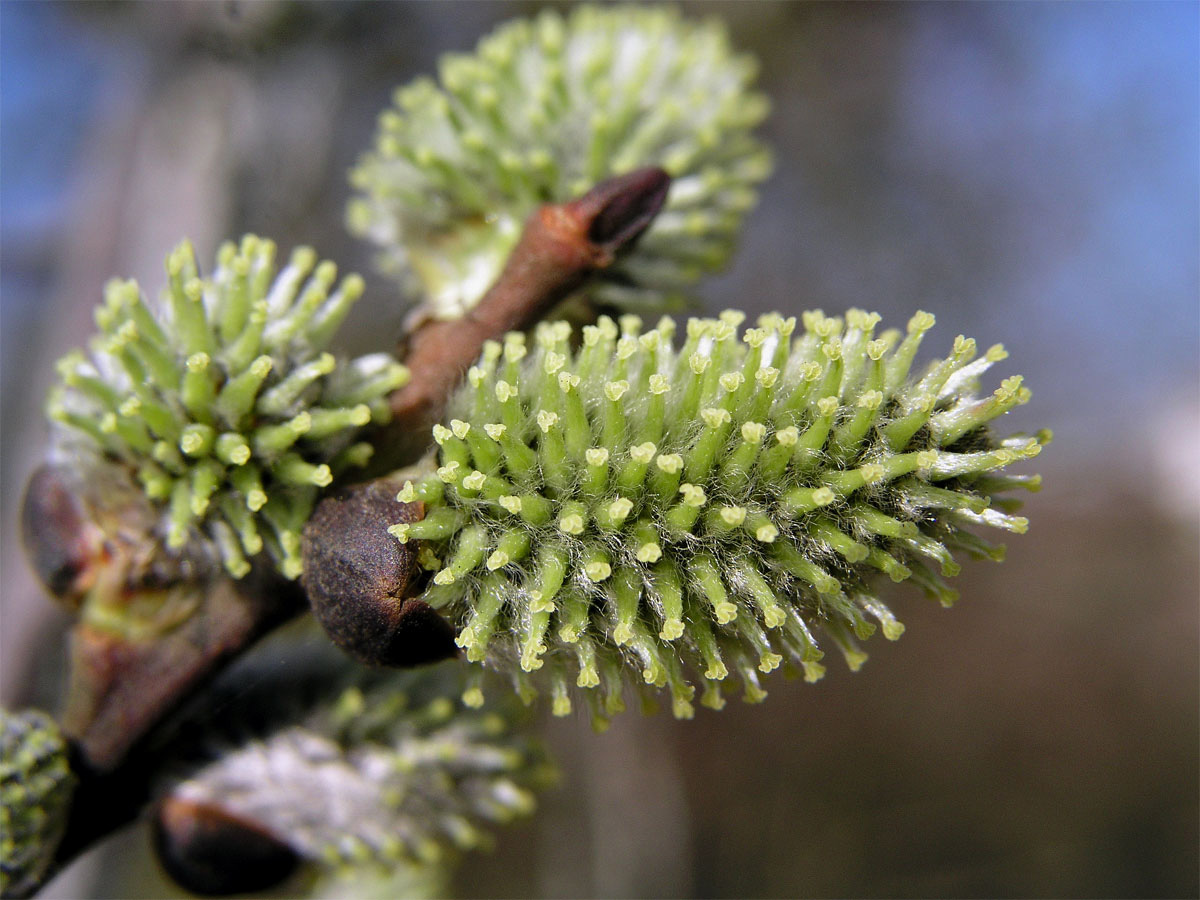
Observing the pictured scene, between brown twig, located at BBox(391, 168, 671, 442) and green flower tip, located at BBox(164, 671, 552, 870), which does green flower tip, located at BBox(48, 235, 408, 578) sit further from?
green flower tip, located at BBox(164, 671, 552, 870)

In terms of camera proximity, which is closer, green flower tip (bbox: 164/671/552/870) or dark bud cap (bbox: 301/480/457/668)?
dark bud cap (bbox: 301/480/457/668)

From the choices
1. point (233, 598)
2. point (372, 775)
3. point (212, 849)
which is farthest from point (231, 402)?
point (212, 849)

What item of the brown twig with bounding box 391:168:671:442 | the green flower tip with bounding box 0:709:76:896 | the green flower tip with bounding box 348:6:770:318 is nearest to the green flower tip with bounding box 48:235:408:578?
the brown twig with bounding box 391:168:671:442

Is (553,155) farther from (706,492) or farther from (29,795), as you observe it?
(29,795)

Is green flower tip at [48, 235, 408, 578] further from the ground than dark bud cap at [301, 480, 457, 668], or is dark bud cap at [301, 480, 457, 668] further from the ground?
green flower tip at [48, 235, 408, 578]

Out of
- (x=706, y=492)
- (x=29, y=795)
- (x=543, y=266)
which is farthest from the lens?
(x=543, y=266)

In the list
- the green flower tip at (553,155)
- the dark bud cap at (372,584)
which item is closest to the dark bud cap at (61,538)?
the dark bud cap at (372,584)

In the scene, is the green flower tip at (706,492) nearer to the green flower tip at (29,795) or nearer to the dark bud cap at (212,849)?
the green flower tip at (29,795)
